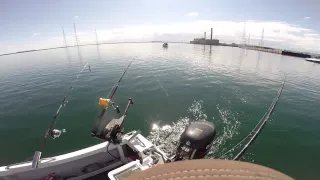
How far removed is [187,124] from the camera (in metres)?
12.1

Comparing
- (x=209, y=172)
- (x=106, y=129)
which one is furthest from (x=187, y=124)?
(x=209, y=172)

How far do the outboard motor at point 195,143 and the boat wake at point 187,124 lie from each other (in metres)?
2.49

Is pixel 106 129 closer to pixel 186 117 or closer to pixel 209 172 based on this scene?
pixel 209 172

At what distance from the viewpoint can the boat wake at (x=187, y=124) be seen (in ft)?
Answer: 31.7

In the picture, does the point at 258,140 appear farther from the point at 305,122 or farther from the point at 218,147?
the point at 305,122

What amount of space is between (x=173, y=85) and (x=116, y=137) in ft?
50.7

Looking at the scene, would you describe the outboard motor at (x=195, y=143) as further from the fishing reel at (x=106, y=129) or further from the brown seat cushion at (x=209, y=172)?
the brown seat cushion at (x=209, y=172)

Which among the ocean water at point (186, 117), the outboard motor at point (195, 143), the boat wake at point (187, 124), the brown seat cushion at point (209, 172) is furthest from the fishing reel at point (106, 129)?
the brown seat cushion at point (209, 172)

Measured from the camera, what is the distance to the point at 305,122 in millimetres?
→ 12906

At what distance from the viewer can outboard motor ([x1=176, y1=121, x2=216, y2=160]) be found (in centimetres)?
630

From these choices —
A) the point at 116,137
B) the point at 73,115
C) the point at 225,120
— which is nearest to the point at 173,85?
the point at 225,120

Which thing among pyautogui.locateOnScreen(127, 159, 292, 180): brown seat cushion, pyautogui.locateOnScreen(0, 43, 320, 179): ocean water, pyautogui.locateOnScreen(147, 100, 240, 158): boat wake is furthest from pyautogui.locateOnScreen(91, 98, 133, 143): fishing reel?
pyautogui.locateOnScreen(127, 159, 292, 180): brown seat cushion

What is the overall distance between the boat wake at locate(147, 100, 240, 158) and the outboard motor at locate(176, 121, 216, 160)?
249 cm

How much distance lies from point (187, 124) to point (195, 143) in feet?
18.9
